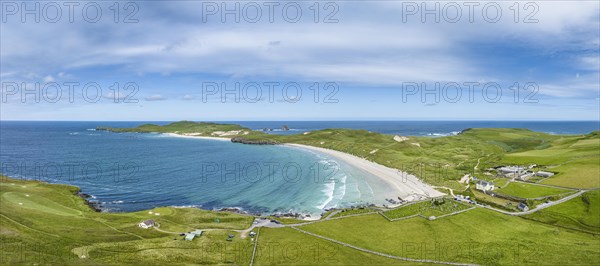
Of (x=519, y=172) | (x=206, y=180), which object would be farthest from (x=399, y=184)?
(x=206, y=180)

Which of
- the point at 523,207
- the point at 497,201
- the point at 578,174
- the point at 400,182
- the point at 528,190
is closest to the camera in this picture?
the point at 523,207

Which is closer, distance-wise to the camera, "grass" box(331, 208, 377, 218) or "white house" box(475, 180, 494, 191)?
"grass" box(331, 208, 377, 218)

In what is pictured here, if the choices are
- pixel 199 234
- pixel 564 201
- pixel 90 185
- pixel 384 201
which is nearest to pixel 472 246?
pixel 384 201

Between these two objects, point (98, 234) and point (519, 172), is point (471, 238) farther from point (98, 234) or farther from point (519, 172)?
point (98, 234)

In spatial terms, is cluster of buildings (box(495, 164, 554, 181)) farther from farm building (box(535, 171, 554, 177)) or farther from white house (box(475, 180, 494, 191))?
white house (box(475, 180, 494, 191))

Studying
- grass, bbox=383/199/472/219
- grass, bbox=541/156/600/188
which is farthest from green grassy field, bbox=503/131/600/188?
grass, bbox=383/199/472/219
